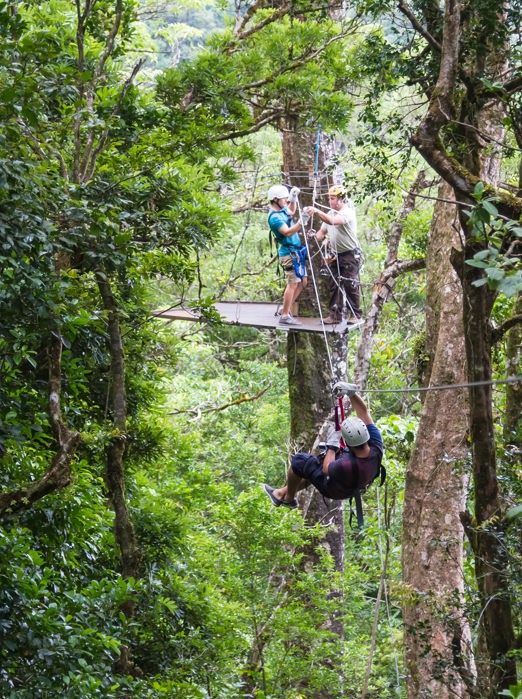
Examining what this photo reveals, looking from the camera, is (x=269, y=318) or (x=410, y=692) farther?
(x=269, y=318)

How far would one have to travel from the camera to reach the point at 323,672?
21.2 feet

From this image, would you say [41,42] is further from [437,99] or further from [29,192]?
[437,99]

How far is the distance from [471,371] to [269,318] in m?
4.22

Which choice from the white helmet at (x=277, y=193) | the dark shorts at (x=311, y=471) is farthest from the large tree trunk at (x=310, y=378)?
→ the dark shorts at (x=311, y=471)

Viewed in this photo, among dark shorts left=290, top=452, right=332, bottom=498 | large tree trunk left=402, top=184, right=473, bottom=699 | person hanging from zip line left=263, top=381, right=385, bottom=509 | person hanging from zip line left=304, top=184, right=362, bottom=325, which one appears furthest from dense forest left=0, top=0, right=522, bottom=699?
dark shorts left=290, top=452, right=332, bottom=498

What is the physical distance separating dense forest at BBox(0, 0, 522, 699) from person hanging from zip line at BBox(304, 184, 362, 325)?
0.83ft

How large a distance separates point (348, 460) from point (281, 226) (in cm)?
301

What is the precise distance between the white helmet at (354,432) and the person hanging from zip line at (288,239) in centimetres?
272

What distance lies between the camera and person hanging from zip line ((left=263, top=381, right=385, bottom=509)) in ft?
13.0

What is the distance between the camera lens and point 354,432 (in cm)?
391

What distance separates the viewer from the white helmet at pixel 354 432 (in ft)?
12.8

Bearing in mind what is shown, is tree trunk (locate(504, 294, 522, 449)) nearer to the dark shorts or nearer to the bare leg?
the dark shorts

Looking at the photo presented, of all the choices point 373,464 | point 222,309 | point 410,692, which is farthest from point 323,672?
point 222,309

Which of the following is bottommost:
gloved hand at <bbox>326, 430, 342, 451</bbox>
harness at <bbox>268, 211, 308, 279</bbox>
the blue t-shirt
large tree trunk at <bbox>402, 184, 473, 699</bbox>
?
large tree trunk at <bbox>402, 184, 473, 699</bbox>
